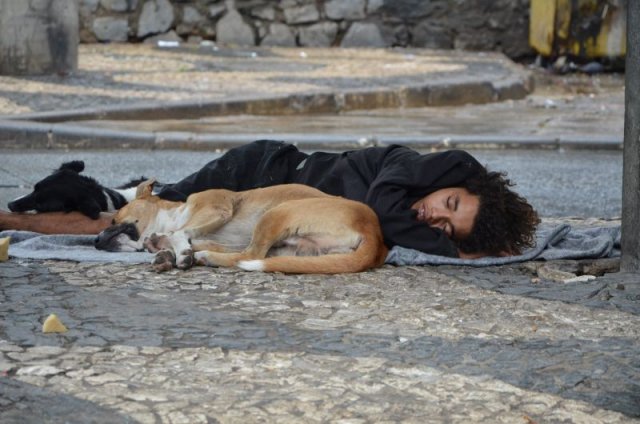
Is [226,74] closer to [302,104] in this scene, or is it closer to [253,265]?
[302,104]

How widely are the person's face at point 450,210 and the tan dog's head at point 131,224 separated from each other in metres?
1.23

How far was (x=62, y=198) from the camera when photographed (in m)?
5.75

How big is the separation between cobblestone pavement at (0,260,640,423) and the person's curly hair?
0.46ft

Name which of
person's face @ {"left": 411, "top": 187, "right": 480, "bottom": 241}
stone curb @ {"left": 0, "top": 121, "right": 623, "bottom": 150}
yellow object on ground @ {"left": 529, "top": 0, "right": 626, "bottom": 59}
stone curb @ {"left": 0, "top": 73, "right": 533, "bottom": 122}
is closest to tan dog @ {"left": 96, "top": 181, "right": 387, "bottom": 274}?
person's face @ {"left": 411, "top": 187, "right": 480, "bottom": 241}

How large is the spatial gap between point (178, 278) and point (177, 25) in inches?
490

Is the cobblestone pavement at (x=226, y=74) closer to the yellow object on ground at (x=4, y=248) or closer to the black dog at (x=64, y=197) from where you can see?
the black dog at (x=64, y=197)

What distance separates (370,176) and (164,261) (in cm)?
105

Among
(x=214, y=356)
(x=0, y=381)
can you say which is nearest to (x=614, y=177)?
(x=214, y=356)

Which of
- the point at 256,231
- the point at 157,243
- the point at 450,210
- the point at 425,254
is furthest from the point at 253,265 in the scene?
the point at 450,210

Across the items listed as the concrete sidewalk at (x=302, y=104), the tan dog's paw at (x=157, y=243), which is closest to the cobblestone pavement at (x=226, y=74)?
the concrete sidewalk at (x=302, y=104)

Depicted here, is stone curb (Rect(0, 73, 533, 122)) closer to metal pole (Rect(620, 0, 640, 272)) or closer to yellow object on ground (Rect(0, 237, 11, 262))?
yellow object on ground (Rect(0, 237, 11, 262))

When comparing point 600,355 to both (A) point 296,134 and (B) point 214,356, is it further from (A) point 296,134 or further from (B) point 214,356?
(A) point 296,134

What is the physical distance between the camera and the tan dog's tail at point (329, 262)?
16.2 ft

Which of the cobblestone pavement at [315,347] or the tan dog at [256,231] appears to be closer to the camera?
the cobblestone pavement at [315,347]
